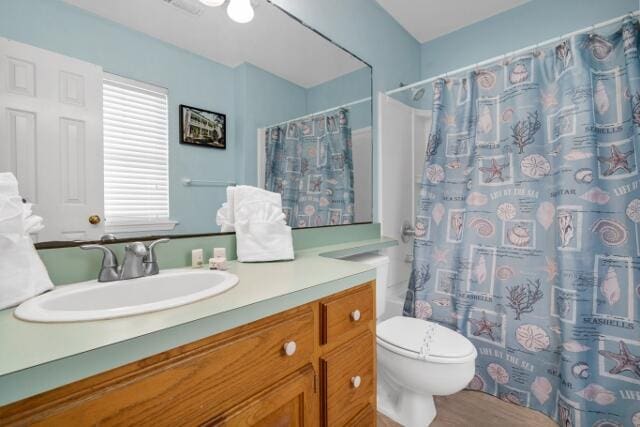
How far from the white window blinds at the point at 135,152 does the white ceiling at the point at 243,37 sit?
0.21m

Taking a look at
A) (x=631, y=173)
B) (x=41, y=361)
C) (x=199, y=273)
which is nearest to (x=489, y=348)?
(x=631, y=173)

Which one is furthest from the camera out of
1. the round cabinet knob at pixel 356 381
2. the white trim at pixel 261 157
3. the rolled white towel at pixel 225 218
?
the white trim at pixel 261 157

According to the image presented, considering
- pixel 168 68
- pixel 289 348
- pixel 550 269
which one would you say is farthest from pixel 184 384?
pixel 550 269

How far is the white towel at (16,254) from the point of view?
26.2 inches

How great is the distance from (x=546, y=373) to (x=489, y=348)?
26 centimetres

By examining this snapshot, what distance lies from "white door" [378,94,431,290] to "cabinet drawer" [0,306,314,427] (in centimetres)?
149

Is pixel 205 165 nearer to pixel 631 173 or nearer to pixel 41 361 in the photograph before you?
pixel 41 361

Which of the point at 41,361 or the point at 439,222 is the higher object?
the point at 439,222

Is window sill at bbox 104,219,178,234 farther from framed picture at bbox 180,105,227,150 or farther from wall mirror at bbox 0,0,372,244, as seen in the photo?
framed picture at bbox 180,105,227,150

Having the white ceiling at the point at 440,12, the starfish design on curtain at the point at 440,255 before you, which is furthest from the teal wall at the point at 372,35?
the starfish design on curtain at the point at 440,255

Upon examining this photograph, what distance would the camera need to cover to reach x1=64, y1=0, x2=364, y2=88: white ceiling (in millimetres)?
992

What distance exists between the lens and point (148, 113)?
3.31 feet

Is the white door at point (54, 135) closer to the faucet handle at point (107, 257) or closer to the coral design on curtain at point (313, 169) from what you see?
the faucet handle at point (107, 257)

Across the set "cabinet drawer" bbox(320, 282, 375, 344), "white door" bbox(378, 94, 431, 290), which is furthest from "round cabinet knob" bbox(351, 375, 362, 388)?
"white door" bbox(378, 94, 431, 290)
